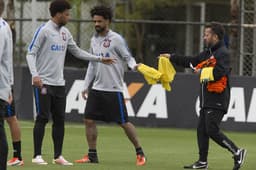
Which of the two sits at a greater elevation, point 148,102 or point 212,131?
point 212,131

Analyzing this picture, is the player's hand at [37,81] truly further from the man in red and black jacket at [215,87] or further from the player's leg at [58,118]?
the man in red and black jacket at [215,87]

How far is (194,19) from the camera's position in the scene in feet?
105

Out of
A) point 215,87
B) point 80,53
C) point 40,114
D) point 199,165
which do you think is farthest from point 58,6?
point 199,165

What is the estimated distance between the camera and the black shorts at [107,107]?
12.6 m

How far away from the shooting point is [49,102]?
39.7ft

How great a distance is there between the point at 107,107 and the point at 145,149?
2333 mm

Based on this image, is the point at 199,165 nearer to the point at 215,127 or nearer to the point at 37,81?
the point at 215,127

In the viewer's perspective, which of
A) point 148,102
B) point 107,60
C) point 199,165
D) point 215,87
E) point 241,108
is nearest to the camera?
point 215,87

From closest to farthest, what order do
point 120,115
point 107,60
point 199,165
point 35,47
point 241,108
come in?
point 35,47 → point 199,165 → point 107,60 → point 120,115 → point 241,108

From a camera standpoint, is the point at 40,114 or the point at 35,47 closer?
the point at 35,47

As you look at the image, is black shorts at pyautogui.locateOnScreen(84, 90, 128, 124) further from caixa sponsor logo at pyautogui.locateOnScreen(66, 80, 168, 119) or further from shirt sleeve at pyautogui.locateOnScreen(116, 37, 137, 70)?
caixa sponsor logo at pyautogui.locateOnScreen(66, 80, 168, 119)

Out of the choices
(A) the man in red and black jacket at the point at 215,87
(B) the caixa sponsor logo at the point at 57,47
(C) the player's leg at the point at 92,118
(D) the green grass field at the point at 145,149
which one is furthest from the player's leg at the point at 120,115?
(A) the man in red and black jacket at the point at 215,87

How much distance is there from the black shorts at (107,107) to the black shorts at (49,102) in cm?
54

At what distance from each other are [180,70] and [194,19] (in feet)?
35.2
